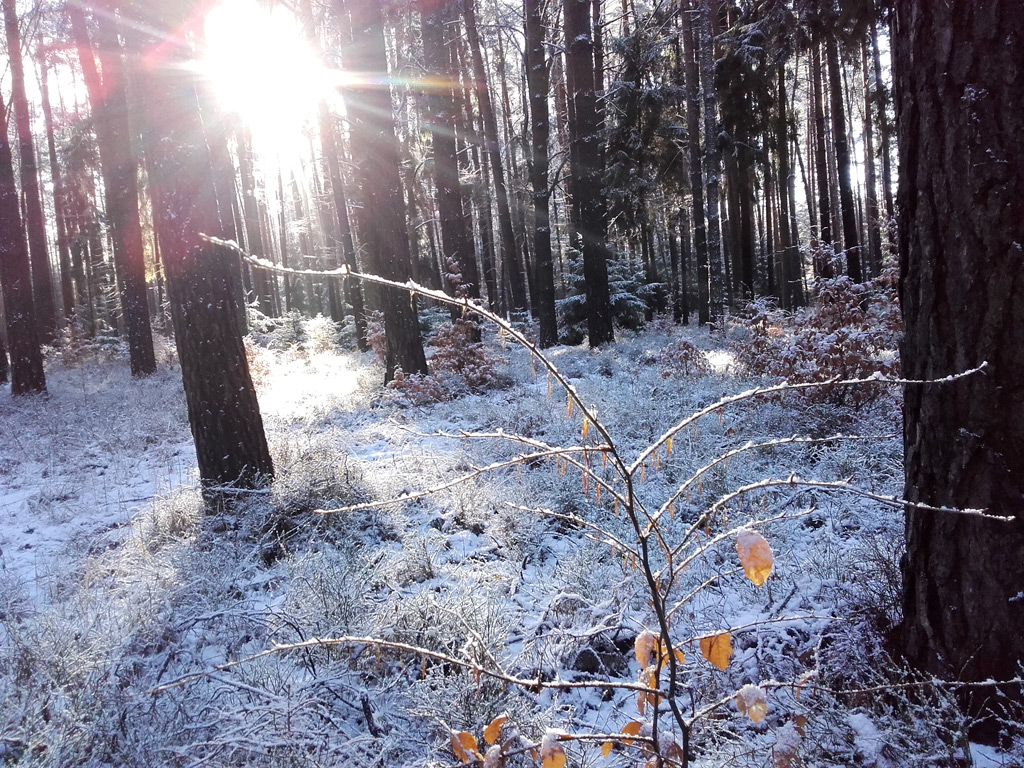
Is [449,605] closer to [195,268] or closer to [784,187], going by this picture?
[195,268]

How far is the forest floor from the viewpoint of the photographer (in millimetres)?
1994

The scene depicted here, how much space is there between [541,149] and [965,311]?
11.8m

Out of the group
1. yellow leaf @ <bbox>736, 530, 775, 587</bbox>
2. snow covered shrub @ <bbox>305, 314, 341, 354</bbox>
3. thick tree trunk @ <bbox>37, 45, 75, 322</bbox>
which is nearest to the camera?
yellow leaf @ <bbox>736, 530, 775, 587</bbox>

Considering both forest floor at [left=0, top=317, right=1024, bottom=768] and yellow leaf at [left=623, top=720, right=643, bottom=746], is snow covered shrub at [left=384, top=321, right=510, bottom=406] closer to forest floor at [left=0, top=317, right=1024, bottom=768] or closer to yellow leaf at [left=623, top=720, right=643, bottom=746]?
forest floor at [left=0, top=317, right=1024, bottom=768]

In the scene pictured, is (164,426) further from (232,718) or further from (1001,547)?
(1001,547)

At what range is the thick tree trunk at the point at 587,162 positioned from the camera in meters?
10.9

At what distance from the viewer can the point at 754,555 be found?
1177mm

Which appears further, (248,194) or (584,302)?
(248,194)

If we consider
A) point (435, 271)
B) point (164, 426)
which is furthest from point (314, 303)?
point (164, 426)

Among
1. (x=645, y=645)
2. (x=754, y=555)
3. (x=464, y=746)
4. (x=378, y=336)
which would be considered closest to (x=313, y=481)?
(x=464, y=746)

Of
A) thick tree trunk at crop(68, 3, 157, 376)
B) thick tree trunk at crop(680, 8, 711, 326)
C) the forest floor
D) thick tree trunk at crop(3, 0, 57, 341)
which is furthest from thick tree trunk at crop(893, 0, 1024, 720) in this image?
thick tree trunk at crop(3, 0, 57, 341)

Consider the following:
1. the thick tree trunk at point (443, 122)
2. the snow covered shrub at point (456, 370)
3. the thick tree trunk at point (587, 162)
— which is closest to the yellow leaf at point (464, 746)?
the snow covered shrub at point (456, 370)

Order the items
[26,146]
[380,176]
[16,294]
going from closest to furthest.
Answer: [380,176]
[16,294]
[26,146]

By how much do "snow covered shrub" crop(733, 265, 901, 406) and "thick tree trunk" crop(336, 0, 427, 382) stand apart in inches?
206
